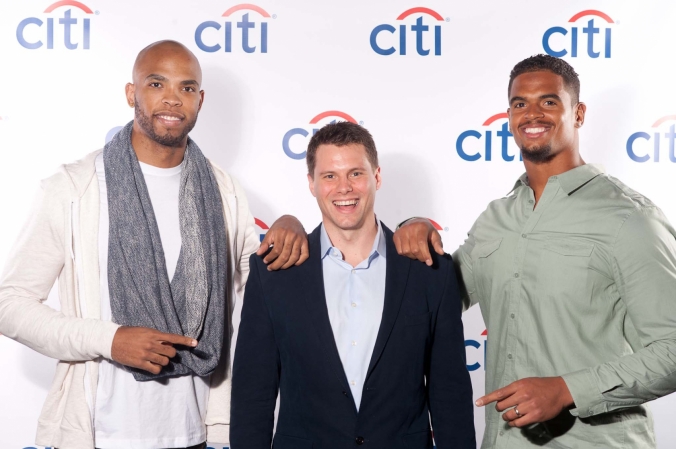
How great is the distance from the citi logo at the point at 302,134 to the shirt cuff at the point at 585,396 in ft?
6.38

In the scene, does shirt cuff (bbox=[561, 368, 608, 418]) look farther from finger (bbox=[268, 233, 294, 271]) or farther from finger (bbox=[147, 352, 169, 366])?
finger (bbox=[147, 352, 169, 366])

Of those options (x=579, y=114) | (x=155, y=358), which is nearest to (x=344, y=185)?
(x=155, y=358)

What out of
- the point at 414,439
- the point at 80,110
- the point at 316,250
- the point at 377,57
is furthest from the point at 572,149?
the point at 80,110

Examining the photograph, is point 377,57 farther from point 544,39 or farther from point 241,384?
point 241,384

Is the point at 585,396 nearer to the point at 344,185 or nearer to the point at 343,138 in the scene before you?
the point at 344,185

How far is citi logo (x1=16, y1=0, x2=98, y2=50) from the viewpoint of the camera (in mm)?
3625

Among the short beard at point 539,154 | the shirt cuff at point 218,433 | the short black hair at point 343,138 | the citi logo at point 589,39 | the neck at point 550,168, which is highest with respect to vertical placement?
the citi logo at point 589,39

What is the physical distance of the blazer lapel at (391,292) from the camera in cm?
204

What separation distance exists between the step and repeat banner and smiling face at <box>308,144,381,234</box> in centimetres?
146

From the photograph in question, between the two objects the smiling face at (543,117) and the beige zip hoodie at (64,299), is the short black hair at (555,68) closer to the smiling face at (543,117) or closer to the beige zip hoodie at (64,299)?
the smiling face at (543,117)

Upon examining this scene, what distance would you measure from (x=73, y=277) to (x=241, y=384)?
0.67 metres

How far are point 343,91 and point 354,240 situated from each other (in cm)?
163

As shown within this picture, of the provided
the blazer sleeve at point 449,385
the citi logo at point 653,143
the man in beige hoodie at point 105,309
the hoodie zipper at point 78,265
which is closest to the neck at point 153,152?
the man in beige hoodie at point 105,309

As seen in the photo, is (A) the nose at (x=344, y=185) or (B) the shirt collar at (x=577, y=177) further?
(B) the shirt collar at (x=577, y=177)
